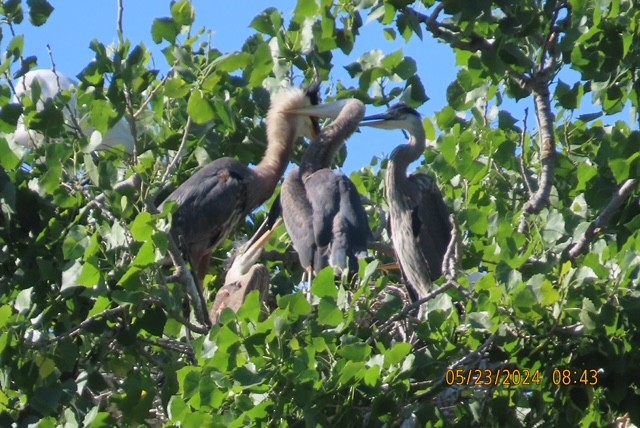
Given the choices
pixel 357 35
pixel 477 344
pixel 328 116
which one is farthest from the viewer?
→ pixel 328 116

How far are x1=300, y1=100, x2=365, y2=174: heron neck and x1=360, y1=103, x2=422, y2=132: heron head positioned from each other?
0.31ft

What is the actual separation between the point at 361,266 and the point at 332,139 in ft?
10.1

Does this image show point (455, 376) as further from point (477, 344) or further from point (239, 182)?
point (239, 182)

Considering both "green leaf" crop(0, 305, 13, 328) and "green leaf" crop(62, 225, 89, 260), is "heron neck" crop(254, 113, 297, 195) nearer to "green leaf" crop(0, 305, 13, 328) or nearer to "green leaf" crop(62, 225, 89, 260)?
"green leaf" crop(62, 225, 89, 260)

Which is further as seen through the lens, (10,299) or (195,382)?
(10,299)

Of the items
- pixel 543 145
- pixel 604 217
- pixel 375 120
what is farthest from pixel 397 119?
pixel 604 217

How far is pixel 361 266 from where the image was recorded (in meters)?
4.30

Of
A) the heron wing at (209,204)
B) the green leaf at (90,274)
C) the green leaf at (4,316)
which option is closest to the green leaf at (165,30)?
the green leaf at (90,274)

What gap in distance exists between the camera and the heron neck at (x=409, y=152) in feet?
22.6

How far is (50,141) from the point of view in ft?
16.2

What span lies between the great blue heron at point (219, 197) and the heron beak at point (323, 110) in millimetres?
44

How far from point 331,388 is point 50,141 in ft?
5.15

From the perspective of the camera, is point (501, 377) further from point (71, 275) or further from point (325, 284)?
point (71, 275)

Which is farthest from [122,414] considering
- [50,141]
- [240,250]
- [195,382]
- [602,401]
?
[240,250]
